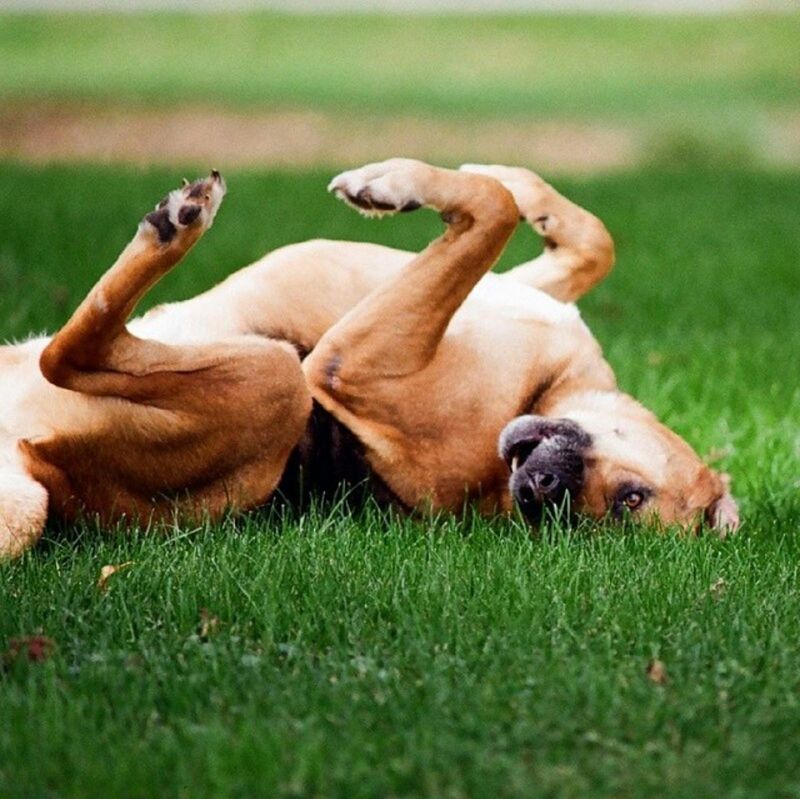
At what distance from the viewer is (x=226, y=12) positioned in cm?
4334

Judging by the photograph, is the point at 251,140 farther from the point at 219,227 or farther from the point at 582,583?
the point at 582,583

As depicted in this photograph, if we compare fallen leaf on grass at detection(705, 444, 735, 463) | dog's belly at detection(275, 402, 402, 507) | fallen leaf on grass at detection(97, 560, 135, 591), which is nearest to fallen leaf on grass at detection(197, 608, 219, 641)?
fallen leaf on grass at detection(97, 560, 135, 591)

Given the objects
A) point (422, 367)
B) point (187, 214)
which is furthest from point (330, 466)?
point (187, 214)

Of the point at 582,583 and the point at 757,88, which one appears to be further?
the point at 757,88

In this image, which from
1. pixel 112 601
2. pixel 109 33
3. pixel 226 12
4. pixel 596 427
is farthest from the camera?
pixel 226 12

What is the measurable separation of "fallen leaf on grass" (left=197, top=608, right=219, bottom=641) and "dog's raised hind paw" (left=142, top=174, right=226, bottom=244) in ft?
3.40

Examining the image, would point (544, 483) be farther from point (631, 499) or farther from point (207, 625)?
point (207, 625)

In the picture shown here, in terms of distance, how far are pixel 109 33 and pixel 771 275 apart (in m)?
33.6

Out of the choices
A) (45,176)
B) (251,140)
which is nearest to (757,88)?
(251,140)

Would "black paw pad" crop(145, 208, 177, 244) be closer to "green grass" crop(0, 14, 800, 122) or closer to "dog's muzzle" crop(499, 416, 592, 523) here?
"dog's muzzle" crop(499, 416, 592, 523)

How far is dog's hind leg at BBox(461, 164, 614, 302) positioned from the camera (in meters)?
5.13

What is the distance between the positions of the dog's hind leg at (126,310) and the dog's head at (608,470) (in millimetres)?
994

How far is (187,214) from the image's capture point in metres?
3.81

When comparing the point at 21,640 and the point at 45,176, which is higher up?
the point at 21,640
